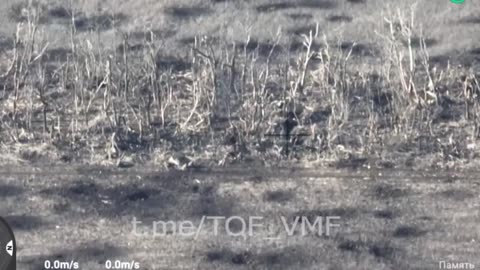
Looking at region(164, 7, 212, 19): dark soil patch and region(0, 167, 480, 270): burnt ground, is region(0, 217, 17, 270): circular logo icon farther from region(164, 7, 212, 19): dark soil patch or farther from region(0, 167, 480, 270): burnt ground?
region(164, 7, 212, 19): dark soil patch

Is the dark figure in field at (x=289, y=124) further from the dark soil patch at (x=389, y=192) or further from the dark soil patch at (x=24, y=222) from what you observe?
the dark soil patch at (x=24, y=222)

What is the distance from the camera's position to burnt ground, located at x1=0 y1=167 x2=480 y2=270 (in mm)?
5738

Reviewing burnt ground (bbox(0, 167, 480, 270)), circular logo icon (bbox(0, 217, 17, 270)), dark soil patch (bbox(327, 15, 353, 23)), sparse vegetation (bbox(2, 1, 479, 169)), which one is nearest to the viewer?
circular logo icon (bbox(0, 217, 17, 270))

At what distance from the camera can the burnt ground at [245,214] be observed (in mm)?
5738

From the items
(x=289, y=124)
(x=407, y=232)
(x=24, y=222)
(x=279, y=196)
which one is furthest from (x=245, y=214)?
(x=24, y=222)

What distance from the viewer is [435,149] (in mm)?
5914

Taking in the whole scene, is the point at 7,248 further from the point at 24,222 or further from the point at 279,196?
the point at 279,196

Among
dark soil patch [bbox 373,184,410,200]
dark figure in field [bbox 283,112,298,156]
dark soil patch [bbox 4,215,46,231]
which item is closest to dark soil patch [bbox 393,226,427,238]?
dark soil patch [bbox 373,184,410,200]

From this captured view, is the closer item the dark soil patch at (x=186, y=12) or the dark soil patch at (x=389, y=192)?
the dark soil patch at (x=389, y=192)

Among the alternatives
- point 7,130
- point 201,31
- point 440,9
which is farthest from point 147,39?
point 440,9

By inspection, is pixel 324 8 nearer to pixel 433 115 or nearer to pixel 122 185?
pixel 433 115

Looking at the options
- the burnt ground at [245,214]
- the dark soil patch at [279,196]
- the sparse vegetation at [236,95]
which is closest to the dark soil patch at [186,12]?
the sparse vegetation at [236,95]

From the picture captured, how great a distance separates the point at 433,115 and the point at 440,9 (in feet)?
1.17

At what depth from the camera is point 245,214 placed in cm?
580
